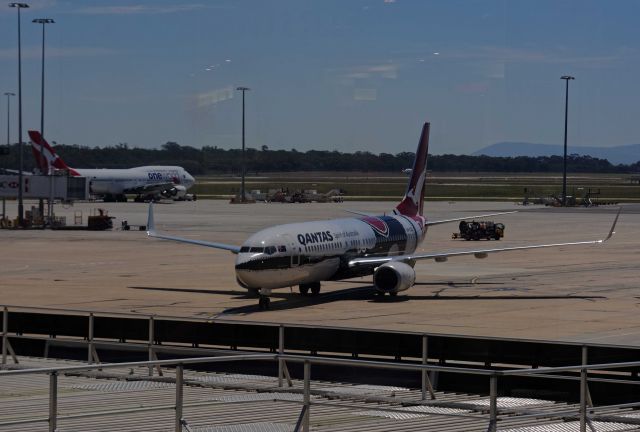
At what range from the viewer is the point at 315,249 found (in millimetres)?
47000

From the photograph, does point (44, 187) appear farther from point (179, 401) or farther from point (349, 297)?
point (179, 401)

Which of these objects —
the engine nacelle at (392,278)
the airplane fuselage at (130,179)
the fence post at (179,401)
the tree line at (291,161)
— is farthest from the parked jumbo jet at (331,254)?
A: the airplane fuselage at (130,179)

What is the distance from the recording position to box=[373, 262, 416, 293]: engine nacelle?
158 feet

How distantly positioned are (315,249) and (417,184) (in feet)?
55.2

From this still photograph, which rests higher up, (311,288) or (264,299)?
(264,299)

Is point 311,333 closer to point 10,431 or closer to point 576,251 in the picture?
point 10,431

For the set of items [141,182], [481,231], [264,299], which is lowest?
[264,299]

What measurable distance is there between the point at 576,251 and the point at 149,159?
41.0 metres

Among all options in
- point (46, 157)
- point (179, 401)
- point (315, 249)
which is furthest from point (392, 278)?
point (46, 157)

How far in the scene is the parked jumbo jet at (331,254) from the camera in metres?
44.1

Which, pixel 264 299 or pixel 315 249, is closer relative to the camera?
pixel 264 299

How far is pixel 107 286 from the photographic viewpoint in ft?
176

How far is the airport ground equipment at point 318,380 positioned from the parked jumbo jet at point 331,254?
11750mm

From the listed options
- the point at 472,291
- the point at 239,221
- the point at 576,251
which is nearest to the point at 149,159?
the point at 239,221
